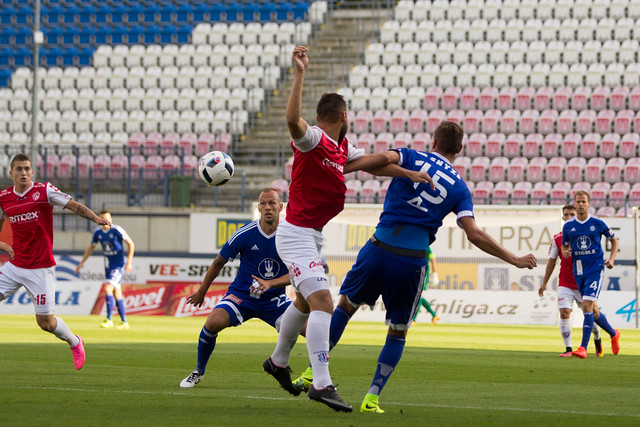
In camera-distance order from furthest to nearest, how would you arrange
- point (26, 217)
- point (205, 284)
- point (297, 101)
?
point (26, 217) < point (205, 284) < point (297, 101)

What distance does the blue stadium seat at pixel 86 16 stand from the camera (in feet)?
135

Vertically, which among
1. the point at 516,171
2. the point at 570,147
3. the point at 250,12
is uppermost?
the point at 250,12

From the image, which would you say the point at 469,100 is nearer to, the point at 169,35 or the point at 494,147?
the point at 494,147

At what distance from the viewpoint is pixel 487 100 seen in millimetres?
31625

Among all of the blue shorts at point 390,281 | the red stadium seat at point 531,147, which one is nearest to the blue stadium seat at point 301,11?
the red stadium seat at point 531,147

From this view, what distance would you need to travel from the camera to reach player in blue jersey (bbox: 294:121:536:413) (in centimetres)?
723

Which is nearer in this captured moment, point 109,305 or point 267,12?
point 109,305

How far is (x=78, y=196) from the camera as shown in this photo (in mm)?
30062

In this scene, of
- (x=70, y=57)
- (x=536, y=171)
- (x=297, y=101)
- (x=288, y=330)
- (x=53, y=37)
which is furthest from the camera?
(x=53, y=37)

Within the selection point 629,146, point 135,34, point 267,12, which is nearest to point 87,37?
point 135,34

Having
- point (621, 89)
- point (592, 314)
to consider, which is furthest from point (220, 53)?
point (592, 314)

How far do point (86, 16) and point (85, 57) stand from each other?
3055mm

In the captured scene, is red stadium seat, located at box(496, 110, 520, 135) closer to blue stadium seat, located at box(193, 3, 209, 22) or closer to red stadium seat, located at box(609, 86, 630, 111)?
red stadium seat, located at box(609, 86, 630, 111)

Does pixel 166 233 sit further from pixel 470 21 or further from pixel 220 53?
pixel 470 21
